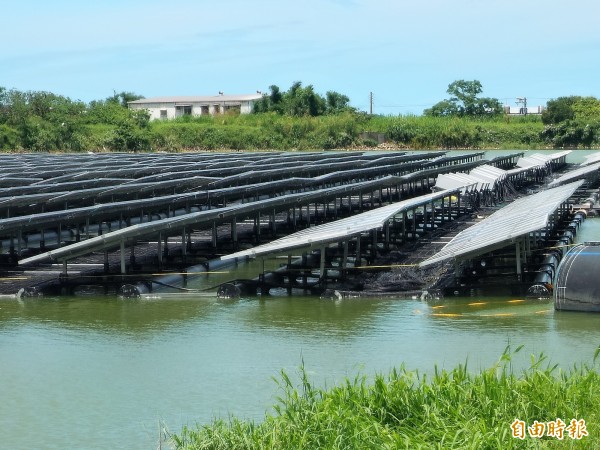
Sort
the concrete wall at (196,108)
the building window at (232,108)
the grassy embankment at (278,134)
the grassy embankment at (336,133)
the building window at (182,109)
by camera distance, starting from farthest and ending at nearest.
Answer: the building window at (182,109)
the concrete wall at (196,108)
the building window at (232,108)
the grassy embankment at (336,133)
the grassy embankment at (278,134)

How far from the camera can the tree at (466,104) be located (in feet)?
323

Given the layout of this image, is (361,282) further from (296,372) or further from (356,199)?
(356,199)

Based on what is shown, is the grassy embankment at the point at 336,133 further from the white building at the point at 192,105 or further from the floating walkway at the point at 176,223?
the floating walkway at the point at 176,223

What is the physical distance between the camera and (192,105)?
350ft

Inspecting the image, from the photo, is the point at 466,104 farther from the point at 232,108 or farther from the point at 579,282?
the point at 579,282

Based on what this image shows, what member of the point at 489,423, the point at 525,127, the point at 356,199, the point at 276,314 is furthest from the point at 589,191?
the point at 525,127

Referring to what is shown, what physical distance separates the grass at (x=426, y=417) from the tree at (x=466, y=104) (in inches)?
3560

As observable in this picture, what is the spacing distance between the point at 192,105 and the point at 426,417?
9960 centimetres

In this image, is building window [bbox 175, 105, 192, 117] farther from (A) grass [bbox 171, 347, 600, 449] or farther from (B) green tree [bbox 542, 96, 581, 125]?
(A) grass [bbox 171, 347, 600, 449]

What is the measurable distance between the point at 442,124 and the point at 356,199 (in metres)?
43.8

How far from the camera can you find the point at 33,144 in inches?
3051

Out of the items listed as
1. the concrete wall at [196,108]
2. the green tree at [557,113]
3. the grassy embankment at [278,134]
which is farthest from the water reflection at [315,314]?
the concrete wall at [196,108]

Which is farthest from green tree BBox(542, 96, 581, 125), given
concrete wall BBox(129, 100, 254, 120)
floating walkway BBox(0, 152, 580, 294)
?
floating walkway BBox(0, 152, 580, 294)

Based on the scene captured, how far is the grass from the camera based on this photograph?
8320mm
